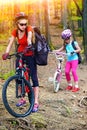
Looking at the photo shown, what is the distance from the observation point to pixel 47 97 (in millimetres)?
9719

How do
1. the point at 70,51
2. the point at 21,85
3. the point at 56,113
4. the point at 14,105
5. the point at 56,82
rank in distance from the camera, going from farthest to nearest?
the point at 56,82 → the point at 70,51 → the point at 56,113 → the point at 14,105 → the point at 21,85

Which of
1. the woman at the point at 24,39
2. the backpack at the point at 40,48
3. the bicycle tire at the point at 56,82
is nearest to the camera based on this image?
the woman at the point at 24,39

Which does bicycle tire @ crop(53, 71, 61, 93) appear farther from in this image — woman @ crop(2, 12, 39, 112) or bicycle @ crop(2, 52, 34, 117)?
woman @ crop(2, 12, 39, 112)

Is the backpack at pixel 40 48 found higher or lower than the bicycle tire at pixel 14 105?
higher

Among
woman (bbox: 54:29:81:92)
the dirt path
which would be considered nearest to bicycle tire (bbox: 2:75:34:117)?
the dirt path

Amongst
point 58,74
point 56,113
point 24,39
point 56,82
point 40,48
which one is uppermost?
point 24,39

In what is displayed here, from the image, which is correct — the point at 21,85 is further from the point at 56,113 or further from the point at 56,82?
the point at 56,82

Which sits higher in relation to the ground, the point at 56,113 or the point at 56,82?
the point at 56,82

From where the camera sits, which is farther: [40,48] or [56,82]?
[56,82]

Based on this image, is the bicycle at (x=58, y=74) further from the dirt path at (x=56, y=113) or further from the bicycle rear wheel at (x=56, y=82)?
the dirt path at (x=56, y=113)

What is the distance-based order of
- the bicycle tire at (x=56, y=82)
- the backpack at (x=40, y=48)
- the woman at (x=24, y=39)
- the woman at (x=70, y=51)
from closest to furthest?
the woman at (x=24, y=39) < the backpack at (x=40, y=48) < the woman at (x=70, y=51) < the bicycle tire at (x=56, y=82)

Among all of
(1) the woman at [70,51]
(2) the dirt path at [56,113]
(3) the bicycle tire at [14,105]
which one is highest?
(1) the woman at [70,51]

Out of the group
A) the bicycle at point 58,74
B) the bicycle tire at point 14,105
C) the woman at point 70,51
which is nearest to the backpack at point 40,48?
the bicycle tire at point 14,105

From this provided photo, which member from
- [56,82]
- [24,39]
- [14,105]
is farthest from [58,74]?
[24,39]
